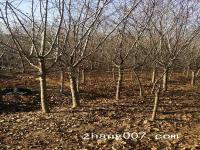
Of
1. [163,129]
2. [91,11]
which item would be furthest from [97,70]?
[163,129]

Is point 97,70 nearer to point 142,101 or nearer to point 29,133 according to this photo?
point 142,101

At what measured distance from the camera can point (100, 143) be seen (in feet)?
26.7

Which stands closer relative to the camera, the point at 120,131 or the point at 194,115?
the point at 120,131

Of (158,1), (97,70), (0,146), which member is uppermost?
(158,1)

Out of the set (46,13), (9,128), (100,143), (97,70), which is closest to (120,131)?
(100,143)

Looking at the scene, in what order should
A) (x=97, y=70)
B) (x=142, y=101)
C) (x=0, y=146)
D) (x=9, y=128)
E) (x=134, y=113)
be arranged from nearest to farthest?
(x=0, y=146) < (x=9, y=128) < (x=134, y=113) < (x=142, y=101) < (x=97, y=70)

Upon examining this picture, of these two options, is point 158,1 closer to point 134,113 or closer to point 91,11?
point 91,11

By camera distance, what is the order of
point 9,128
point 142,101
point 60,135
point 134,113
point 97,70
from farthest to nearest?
point 97,70 → point 142,101 → point 134,113 → point 9,128 → point 60,135

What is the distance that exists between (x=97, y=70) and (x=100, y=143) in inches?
964

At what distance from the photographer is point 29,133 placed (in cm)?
883

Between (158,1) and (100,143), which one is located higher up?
(158,1)

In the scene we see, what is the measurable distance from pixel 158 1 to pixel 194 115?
13.0 feet

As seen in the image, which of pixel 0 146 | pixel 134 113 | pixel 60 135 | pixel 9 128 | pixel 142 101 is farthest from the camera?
pixel 142 101

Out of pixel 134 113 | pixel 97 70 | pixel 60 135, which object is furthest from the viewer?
pixel 97 70
